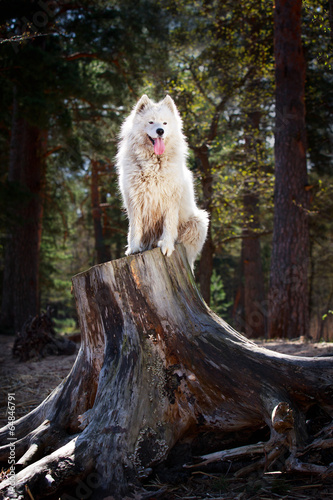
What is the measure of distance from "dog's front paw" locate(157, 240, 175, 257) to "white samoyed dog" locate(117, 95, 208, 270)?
0.62 ft

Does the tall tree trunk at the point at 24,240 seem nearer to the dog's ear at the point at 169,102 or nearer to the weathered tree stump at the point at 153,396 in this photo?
the dog's ear at the point at 169,102

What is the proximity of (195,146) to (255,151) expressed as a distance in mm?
1827

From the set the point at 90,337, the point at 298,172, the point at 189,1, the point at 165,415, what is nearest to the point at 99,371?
the point at 90,337

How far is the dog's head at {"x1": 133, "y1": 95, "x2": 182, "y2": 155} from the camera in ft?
13.7

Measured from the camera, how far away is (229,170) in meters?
11.9

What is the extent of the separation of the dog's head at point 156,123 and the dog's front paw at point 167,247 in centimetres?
104

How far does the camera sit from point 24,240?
34.2 feet

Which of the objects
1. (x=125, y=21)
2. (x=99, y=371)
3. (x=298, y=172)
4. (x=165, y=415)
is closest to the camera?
(x=165, y=415)

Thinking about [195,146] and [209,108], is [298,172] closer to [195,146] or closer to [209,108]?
[195,146]

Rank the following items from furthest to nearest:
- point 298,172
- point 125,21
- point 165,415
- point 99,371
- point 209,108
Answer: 1. point 209,108
2. point 125,21
3. point 298,172
4. point 99,371
5. point 165,415

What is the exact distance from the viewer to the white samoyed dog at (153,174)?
4285 mm

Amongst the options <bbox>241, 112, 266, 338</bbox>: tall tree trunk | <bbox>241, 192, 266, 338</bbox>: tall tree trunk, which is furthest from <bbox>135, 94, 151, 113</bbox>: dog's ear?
<bbox>241, 192, 266, 338</bbox>: tall tree trunk

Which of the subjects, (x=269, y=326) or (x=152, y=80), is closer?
(x=269, y=326)

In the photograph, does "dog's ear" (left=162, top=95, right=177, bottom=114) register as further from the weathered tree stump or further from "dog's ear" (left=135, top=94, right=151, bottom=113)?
the weathered tree stump
